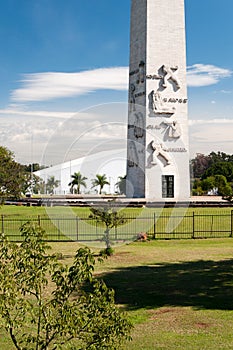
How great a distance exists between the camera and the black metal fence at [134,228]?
28.8 meters

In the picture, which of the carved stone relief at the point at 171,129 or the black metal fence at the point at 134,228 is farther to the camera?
the carved stone relief at the point at 171,129

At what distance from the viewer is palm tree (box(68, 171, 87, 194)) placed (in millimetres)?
68250

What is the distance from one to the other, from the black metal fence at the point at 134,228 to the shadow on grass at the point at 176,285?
7.10 metres

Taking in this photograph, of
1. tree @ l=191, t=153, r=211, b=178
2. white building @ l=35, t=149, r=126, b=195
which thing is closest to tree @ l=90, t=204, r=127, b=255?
white building @ l=35, t=149, r=126, b=195

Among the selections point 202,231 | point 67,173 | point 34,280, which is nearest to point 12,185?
point 202,231

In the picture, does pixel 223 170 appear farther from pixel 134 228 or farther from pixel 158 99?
pixel 134 228

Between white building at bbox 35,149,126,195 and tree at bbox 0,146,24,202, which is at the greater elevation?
white building at bbox 35,149,126,195

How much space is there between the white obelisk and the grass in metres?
20.9

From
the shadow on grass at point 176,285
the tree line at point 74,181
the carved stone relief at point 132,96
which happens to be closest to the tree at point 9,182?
the tree line at point 74,181

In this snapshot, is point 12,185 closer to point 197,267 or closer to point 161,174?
point 197,267

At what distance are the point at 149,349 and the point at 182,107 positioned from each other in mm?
37498

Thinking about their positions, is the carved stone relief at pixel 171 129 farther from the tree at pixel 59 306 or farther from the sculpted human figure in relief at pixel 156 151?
the tree at pixel 59 306

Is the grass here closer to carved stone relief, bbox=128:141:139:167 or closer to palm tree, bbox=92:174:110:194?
Answer: carved stone relief, bbox=128:141:139:167

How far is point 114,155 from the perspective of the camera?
4938cm
